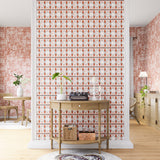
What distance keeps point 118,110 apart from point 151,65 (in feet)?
11.0

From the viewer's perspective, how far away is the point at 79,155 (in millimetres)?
3479

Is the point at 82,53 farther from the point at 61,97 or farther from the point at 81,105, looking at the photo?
the point at 81,105

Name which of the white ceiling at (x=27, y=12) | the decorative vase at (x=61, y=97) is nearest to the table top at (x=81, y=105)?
the decorative vase at (x=61, y=97)

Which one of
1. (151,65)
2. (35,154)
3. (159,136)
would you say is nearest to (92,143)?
(35,154)

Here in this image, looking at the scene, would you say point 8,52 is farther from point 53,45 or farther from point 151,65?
point 151,65

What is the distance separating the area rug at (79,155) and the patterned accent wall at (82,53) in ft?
1.43

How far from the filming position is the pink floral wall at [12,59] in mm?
7332

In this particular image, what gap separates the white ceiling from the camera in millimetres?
5371

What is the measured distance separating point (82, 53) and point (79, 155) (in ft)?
5.46

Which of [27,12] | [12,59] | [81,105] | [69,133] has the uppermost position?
[27,12]

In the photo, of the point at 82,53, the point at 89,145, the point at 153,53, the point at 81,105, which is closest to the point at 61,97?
the point at 81,105

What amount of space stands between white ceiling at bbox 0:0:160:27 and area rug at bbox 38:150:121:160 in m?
3.46

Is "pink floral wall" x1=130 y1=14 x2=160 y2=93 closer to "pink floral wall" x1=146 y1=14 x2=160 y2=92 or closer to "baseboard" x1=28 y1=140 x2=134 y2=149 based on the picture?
"pink floral wall" x1=146 y1=14 x2=160 y2=92

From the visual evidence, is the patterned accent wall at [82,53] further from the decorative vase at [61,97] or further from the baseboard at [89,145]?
the decorative vase at [61,97]
